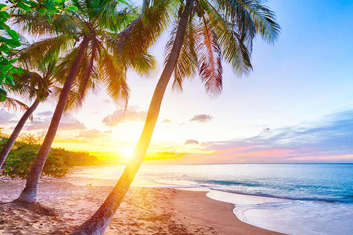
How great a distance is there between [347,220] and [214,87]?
8601mm

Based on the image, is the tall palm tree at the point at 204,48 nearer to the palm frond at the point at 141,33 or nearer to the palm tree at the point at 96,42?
the palm frond at the point at 141,33

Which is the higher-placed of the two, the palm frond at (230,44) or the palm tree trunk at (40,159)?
the palm frond at (230,44)

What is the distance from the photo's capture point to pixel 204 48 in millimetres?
7621

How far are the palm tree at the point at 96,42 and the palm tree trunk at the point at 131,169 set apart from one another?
158 centimetres

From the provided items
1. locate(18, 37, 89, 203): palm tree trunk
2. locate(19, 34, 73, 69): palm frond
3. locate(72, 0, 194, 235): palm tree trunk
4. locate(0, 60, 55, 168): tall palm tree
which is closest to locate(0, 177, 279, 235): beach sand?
locate(18, 37, 89, 203): palm tree trunk

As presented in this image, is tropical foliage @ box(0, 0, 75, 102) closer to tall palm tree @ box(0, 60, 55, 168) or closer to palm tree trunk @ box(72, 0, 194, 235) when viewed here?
palm tree trunk @ box(72, 0, 194, 235)

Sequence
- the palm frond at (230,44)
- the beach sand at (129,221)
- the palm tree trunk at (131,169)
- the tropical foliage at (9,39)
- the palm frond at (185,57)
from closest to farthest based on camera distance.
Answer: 1. the tropical foliage at (9,39)
2. the palm tree trunk at (131,169)
3. the beach sand at (129,221)
4. the palm frond at (230,44)
5. the palm frond at (185,57)

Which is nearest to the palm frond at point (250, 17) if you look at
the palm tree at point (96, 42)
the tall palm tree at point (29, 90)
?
the palm tree at point (96, 42)

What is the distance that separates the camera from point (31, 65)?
26.4 ft

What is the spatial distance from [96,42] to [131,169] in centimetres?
589

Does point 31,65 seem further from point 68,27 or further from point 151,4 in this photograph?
point 151,4

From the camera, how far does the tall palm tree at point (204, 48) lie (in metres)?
4.57

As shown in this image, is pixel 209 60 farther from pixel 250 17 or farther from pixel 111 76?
pixel 111 76

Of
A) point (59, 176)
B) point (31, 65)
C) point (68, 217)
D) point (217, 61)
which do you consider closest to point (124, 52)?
point (217, 61)
